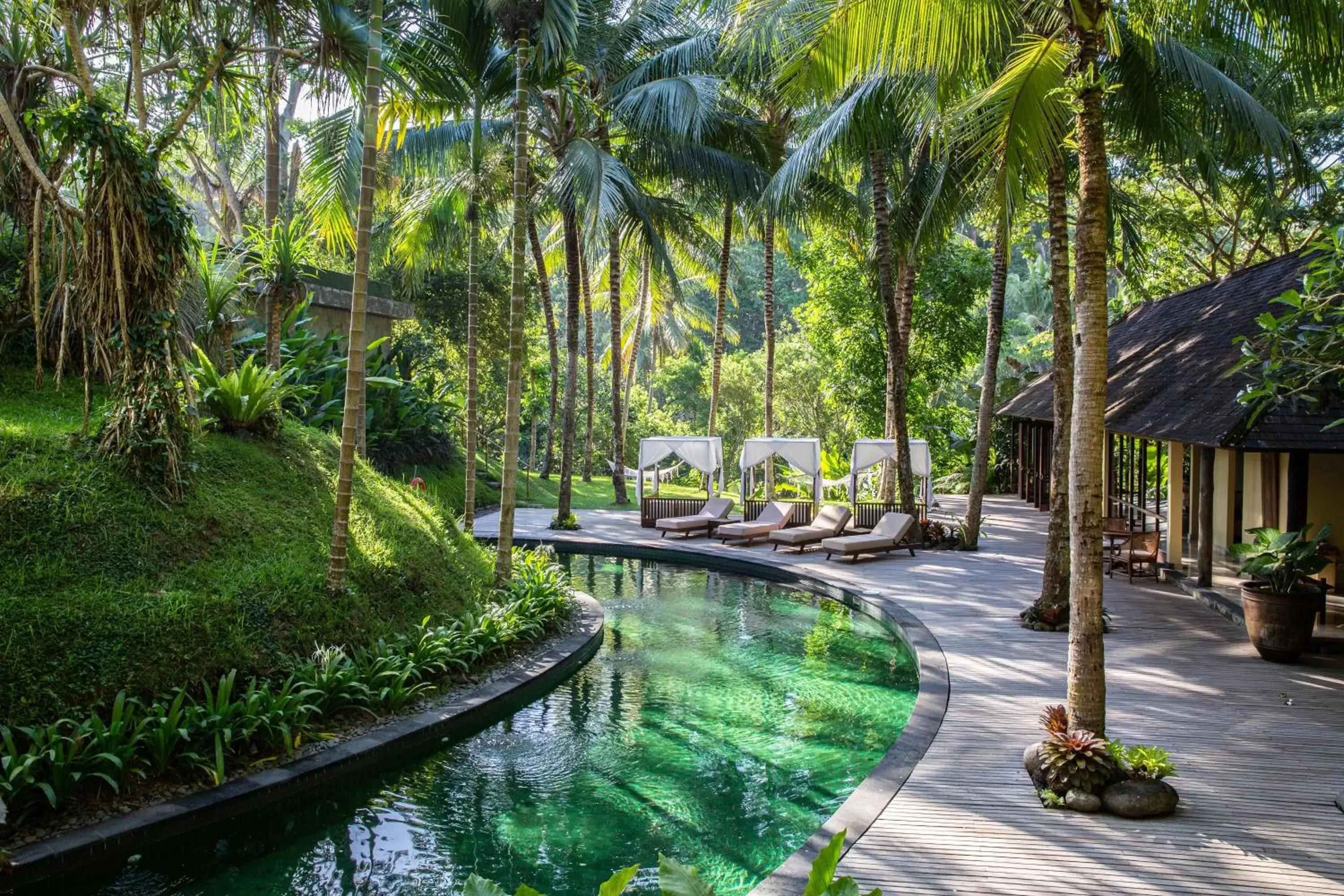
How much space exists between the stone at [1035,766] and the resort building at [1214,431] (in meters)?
3.71

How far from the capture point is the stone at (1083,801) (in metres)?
5.16

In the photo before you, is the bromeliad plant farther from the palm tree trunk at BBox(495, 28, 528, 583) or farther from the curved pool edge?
the palm tree trunk at BBox(495, 28, 528, 583)

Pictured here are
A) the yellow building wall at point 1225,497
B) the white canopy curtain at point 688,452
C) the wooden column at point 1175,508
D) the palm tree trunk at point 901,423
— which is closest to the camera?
the wooden column at point 1175,508

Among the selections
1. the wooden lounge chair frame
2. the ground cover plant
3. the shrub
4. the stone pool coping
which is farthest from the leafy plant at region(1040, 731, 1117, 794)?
the wooden lounge chair frame

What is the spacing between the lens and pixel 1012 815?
5129 mm

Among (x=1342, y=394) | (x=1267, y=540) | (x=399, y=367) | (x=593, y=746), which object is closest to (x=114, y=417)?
(x=593, y=746)

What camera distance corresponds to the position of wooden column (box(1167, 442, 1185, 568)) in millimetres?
13523

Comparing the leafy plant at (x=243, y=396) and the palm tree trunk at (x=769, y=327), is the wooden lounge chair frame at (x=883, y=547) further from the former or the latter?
the leafy plant at (x=243, y=396)

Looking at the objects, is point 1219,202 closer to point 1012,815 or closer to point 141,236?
point 1012,815

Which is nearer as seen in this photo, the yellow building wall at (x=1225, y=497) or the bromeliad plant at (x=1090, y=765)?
the bromeliad plant at (x=1090, y=765)

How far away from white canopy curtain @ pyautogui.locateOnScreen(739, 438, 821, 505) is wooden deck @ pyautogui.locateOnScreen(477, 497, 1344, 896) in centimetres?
683

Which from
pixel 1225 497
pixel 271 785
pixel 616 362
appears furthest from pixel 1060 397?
pixel 616 362

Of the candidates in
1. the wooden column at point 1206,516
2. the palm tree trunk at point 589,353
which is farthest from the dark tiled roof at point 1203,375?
the palm tree trunk at point 589,353

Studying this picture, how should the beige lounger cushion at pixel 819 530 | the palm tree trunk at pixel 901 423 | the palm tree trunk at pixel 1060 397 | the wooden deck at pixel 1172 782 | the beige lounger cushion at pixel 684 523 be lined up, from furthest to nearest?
the beige lounger cushion at pixel 684 523, the beige lounger cushion at pixel 819 530, the palm tree trunk at pixel 901 423, the palm tree trunk at pixel 1060 397, the wooden deck at pixel 1172 782
